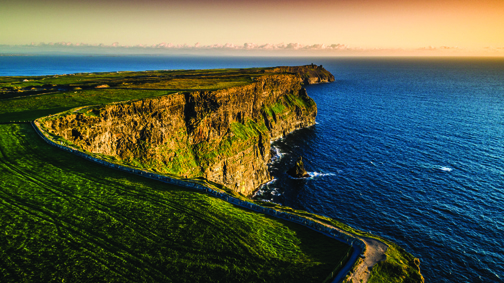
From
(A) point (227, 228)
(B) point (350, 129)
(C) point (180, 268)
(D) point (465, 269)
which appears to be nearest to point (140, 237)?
(C) point (180, 268)

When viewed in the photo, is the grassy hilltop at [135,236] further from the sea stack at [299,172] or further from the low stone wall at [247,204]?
the sea stack at [299,172]

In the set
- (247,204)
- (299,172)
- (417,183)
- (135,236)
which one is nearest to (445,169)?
(417,183)

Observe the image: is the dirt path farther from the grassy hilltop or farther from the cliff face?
the cliff face

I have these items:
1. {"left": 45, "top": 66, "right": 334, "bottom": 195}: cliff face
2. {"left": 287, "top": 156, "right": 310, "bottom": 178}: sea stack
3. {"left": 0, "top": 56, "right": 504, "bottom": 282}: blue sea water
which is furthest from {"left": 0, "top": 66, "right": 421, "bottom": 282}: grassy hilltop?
{"left": 287, "top": 156, "right": 310, "bottom": 178}: sea stack

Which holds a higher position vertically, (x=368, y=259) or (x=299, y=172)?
(x=368, y=259)

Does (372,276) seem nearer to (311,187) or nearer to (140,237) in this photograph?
(140,237)

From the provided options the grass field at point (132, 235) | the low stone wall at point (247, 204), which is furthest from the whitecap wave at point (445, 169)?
the grass field at point (132, 235)

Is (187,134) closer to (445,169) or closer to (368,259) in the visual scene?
(368,259)
